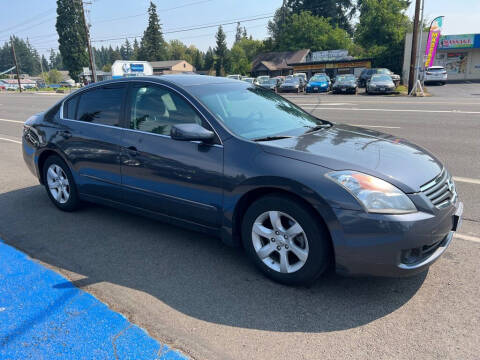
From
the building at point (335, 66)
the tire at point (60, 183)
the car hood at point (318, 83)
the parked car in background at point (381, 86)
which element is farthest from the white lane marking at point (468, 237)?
the building at point (335, 66)

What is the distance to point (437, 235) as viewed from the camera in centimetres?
279

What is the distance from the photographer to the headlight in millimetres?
2682

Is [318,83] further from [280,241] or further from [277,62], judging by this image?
[277,62]

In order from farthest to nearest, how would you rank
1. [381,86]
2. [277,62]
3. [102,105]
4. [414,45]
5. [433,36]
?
1. [277,62]
2. [433,36]
3. [381,86]
4. [414,45]
5. [102,105]

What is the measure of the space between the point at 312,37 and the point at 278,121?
7495 cm

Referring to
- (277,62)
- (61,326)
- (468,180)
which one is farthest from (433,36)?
(277,62)

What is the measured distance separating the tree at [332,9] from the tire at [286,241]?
91704 millimetres

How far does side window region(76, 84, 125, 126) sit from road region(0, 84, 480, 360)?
1210 millimetres

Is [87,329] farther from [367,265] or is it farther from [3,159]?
[3,159]

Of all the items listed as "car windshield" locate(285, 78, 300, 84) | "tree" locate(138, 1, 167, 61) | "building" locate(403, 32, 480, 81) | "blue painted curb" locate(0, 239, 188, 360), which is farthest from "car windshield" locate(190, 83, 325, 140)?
"tree" locate(138, 1, 167, 61)

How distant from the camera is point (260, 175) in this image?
10.0ft

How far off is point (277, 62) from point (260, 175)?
69280mm

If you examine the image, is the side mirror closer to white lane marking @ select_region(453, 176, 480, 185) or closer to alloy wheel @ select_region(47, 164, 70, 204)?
alloy wheel @ select_region(47, 164, 70, 204)

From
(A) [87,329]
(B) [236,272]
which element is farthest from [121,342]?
(B) [236,272]
